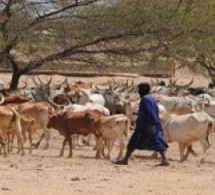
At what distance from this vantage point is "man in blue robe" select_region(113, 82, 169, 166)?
15.3 m

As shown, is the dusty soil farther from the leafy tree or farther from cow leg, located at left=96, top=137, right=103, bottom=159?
the leafy tree

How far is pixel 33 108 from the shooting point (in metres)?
20.2

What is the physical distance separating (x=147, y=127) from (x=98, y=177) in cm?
235

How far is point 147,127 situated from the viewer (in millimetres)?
15359


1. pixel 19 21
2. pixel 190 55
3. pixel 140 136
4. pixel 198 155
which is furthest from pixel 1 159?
pixel 190 55

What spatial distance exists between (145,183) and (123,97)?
1460 cm

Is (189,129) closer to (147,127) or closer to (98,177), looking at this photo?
(147,127)

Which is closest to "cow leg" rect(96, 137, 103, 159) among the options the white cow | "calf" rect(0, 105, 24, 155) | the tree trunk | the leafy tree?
the white cow

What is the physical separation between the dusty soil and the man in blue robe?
1.29 feet

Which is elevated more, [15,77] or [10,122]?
[15,77]

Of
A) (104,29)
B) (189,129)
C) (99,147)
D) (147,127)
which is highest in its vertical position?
(104,29)

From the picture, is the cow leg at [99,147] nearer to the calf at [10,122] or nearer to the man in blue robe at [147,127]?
the calf at [10,122]

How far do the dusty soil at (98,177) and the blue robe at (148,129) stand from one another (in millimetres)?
406

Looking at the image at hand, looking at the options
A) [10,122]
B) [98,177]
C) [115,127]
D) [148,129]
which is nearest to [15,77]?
[10,122]
